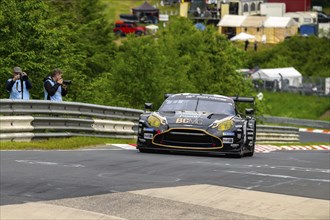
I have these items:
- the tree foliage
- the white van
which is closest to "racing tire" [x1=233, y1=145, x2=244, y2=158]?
the tree foliage

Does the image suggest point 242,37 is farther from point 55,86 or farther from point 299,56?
point 55,86

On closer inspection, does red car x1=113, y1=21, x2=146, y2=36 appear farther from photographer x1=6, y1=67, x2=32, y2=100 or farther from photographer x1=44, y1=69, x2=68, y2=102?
photographer x1=6, y1=67, x2=32, y2=100

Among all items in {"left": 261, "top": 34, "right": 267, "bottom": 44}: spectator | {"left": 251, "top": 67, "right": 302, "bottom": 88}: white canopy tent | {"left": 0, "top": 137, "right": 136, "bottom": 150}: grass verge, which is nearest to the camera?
{"left": 0, "top": 137, "right": 136, "bottom": 150}: grass verge

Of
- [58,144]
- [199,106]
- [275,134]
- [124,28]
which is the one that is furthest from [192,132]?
[124,28]

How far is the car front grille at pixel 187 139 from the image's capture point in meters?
19.6

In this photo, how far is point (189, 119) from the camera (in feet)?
64.6

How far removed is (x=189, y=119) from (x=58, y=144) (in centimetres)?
289

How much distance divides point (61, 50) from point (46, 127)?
15.0 m

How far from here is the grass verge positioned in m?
19.1

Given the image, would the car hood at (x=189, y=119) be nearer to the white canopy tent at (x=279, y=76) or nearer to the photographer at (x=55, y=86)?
the photographer at (x=55, y=86)

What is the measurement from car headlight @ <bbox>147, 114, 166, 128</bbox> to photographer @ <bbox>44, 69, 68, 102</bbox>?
2599 mm

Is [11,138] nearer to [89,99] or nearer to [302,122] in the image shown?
[89,99]

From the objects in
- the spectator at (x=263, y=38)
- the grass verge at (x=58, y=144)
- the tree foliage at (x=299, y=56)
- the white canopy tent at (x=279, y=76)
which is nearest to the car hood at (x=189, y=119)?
the grass verge at (x=58, y=144)

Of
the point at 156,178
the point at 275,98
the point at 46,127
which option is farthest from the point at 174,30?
the point at 156,178
